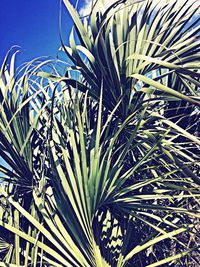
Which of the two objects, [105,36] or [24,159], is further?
[24,159]

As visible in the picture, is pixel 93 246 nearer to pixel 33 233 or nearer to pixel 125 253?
pixel 125 253

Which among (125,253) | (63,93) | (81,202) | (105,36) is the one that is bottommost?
(125,253)

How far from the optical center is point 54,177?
1.94 meters

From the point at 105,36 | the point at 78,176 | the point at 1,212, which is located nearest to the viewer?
the point at 78,176

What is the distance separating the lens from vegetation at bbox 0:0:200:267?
1.76m

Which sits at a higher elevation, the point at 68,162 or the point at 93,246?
the point at 68,162

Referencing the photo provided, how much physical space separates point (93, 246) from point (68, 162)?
405mm

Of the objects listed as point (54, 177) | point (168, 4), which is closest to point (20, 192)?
point (54, 177)

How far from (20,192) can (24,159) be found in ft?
0.76

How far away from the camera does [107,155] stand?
1.76 meters

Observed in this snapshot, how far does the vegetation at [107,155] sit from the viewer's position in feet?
5.76

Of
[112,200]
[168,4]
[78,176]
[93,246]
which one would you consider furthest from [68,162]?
[168,4]

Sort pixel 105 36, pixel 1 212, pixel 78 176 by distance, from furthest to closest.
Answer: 1. pixel 1 212
2. pixel 105 36
3. pixel 78 176

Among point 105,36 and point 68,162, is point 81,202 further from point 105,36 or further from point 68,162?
point 105,36
